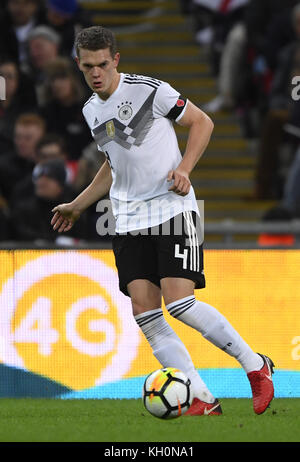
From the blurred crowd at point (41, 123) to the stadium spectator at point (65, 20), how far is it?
1 cm

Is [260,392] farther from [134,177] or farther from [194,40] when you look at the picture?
[194,40]

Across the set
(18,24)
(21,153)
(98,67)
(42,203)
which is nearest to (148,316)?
(98,67)

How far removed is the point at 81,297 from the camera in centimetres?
846

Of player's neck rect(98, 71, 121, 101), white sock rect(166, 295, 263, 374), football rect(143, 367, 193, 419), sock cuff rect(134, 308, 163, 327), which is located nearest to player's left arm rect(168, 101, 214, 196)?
player's neck rect(98, 71, 121, 101)

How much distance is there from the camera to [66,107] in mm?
12062

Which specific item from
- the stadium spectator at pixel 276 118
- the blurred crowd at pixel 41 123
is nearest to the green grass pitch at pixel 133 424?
the blurred crowd at pixel 41 123

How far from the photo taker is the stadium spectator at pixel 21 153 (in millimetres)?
11320

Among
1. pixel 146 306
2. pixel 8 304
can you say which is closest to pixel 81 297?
pixel 8 304

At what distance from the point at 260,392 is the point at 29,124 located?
216 inches

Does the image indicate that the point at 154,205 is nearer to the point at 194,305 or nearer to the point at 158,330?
the point at 194,305

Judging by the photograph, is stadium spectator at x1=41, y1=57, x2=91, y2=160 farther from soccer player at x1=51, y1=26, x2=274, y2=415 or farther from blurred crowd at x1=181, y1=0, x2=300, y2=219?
soccer player at x1=51, y1=26, x2=274, y2=415

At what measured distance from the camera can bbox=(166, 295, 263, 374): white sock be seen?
6691 millimetres

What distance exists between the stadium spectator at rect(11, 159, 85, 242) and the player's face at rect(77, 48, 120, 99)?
134 inches

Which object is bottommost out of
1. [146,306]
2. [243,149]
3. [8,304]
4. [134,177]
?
[243,149]
